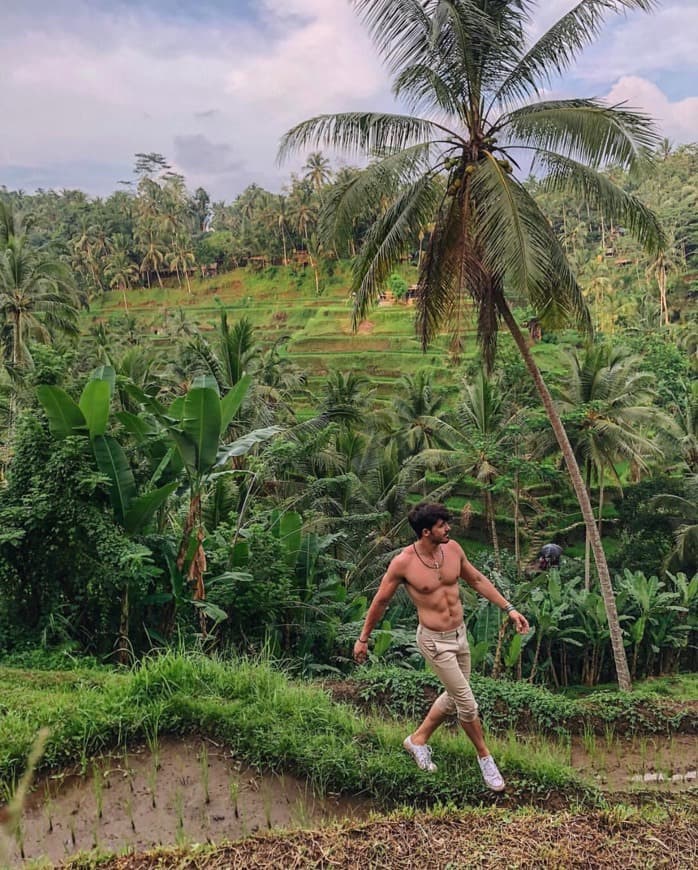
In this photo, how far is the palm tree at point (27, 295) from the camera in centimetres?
1977

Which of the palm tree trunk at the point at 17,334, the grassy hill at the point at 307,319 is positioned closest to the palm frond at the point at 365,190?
the palm tree trunk at the point at 17,334

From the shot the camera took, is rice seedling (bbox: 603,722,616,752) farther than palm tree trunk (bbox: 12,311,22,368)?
No

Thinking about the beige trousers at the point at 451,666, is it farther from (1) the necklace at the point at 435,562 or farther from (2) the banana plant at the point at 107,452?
(2) the banana plant at the point at 107,452

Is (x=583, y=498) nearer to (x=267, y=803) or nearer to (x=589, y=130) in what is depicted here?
(x=589, y=130)

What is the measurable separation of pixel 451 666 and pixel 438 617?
27 cm

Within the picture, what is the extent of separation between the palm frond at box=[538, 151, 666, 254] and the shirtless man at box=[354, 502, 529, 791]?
5.45 m

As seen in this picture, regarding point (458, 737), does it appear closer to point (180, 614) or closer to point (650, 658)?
point (180, 614)

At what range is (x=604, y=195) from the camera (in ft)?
24.3

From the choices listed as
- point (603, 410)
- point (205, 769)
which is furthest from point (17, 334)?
point (205, 769)

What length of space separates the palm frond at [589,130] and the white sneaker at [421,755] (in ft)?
20.4

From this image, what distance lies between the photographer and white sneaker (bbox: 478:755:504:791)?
3529 mm

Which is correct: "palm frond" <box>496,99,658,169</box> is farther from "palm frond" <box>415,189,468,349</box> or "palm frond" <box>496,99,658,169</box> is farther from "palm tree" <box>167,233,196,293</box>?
"palm tree" <box>167,233,196,293</box>

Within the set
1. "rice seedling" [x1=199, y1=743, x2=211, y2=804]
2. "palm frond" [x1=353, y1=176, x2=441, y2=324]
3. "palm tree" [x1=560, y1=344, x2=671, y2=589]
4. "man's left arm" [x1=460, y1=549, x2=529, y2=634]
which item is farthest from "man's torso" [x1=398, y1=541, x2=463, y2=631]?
"palm tree" [x1=560, y1=344, x2=671, y2=589]

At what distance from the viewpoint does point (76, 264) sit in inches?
2245
